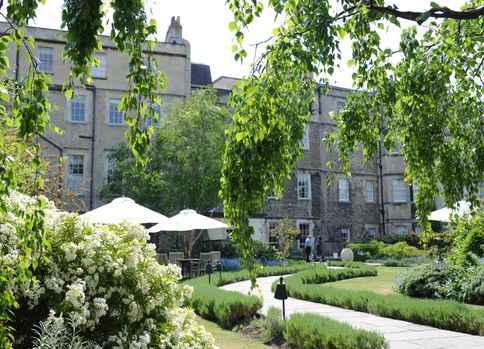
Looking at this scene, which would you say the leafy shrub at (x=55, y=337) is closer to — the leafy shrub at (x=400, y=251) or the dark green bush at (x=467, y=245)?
the dark green bush at (x=467, y=245)

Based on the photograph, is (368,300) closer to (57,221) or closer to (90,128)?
(57,221)

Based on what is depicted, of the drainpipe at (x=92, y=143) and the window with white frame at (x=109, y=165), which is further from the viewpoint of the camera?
the window with white frame at (x=109, y=165)

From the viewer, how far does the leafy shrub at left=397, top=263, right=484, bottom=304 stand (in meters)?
12.5

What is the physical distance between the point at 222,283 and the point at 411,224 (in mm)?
21613

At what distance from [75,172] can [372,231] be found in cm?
1984

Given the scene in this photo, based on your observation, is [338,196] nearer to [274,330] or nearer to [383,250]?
[383,250]

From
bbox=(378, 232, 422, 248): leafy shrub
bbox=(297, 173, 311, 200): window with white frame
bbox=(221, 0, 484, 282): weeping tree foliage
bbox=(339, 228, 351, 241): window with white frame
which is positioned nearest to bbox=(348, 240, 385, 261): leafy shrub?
bbox=(378, 232, 422, 248): leafy shrub

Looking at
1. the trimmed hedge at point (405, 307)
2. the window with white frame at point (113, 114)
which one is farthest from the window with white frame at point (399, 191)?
the trimmed hedge at point (405, 307)

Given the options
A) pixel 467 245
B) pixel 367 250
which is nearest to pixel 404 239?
pixel 367 250

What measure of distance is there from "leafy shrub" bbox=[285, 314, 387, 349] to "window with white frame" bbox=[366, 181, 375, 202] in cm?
2952

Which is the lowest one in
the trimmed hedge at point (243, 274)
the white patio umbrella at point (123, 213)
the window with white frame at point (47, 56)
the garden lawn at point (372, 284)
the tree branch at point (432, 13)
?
the garden lawn at point (372, 284)

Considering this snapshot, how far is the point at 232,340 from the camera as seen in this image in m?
9.66

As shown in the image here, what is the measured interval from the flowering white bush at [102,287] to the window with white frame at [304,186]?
29871 millimetres

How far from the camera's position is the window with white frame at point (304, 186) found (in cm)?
3519
